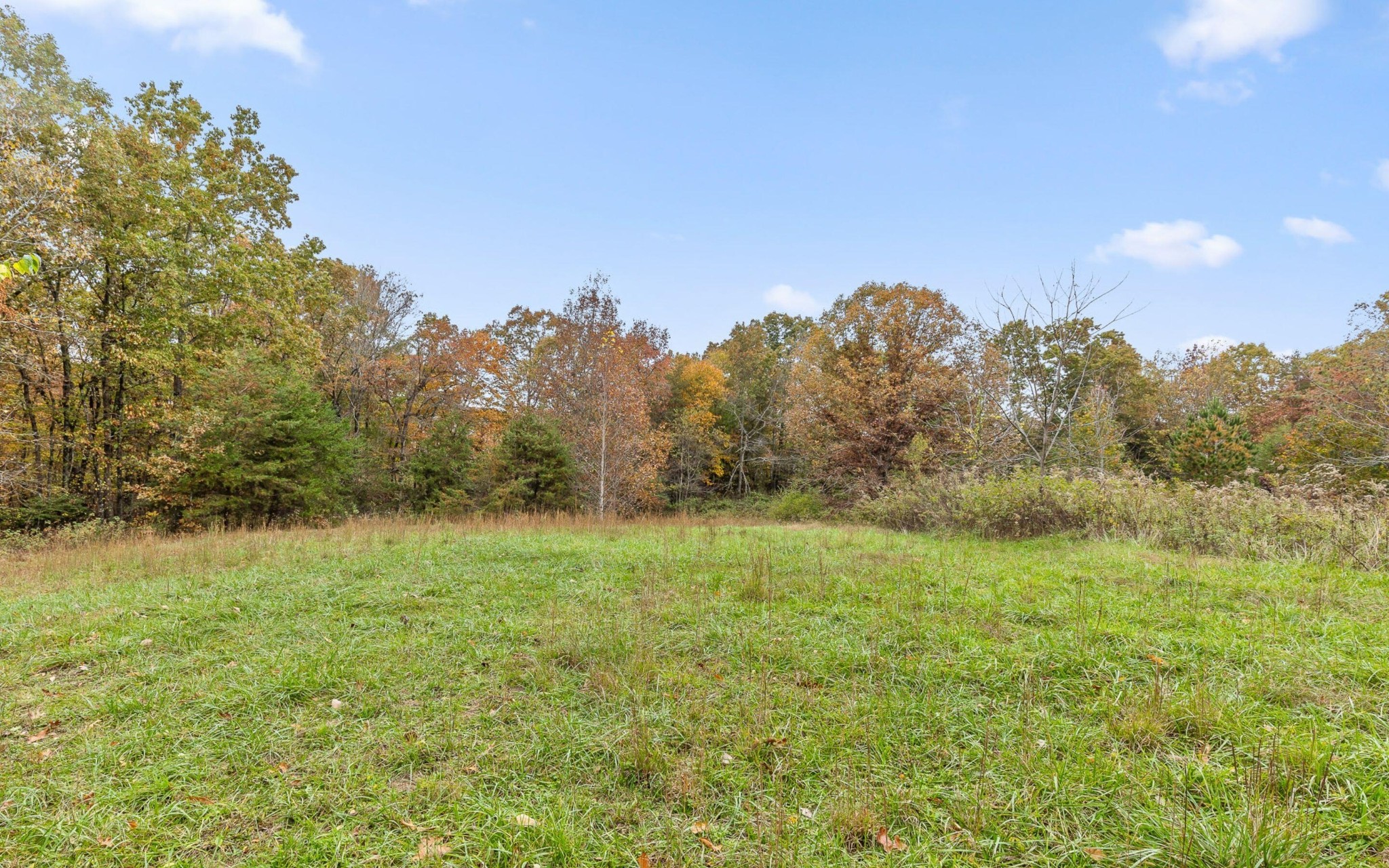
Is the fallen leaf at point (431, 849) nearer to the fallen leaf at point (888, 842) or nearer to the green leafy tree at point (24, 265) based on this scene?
the fallen leaf at point (888, 842)

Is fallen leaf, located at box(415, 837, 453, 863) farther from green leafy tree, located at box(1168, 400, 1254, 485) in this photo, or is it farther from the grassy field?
green leafy tree, located at box(1168, 400, 1254, 485)

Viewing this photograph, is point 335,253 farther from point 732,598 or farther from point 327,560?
point 732,598

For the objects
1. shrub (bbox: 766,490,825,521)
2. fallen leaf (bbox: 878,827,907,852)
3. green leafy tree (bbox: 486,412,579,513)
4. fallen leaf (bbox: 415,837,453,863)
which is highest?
green leafy tree (bbox: 486,412,579,513)

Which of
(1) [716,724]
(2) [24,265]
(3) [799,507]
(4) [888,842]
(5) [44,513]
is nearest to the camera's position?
(2) [24,265]

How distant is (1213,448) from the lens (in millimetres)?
16812

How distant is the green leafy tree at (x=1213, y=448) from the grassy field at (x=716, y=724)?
15.5m

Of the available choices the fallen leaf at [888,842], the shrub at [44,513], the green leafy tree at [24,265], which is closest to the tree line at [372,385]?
the shrub at [44,513]

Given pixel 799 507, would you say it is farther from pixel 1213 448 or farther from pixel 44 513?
pixel 44 513

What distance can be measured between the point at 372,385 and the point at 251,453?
7774 millimetres

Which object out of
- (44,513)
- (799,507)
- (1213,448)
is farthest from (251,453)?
(1213,448)

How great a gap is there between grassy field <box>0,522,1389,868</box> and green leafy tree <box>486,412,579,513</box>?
11.4m

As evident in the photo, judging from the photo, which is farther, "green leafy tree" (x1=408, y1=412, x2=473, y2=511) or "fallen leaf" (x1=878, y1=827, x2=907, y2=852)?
"green leafy tree" (x1=408, y1=412, x2=473, y2=511)

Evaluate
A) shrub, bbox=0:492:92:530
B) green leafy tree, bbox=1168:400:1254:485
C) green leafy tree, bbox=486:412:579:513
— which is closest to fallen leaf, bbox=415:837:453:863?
green leafy tree, bbox=486:412:579:513

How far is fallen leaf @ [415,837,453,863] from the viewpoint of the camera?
1.94m
